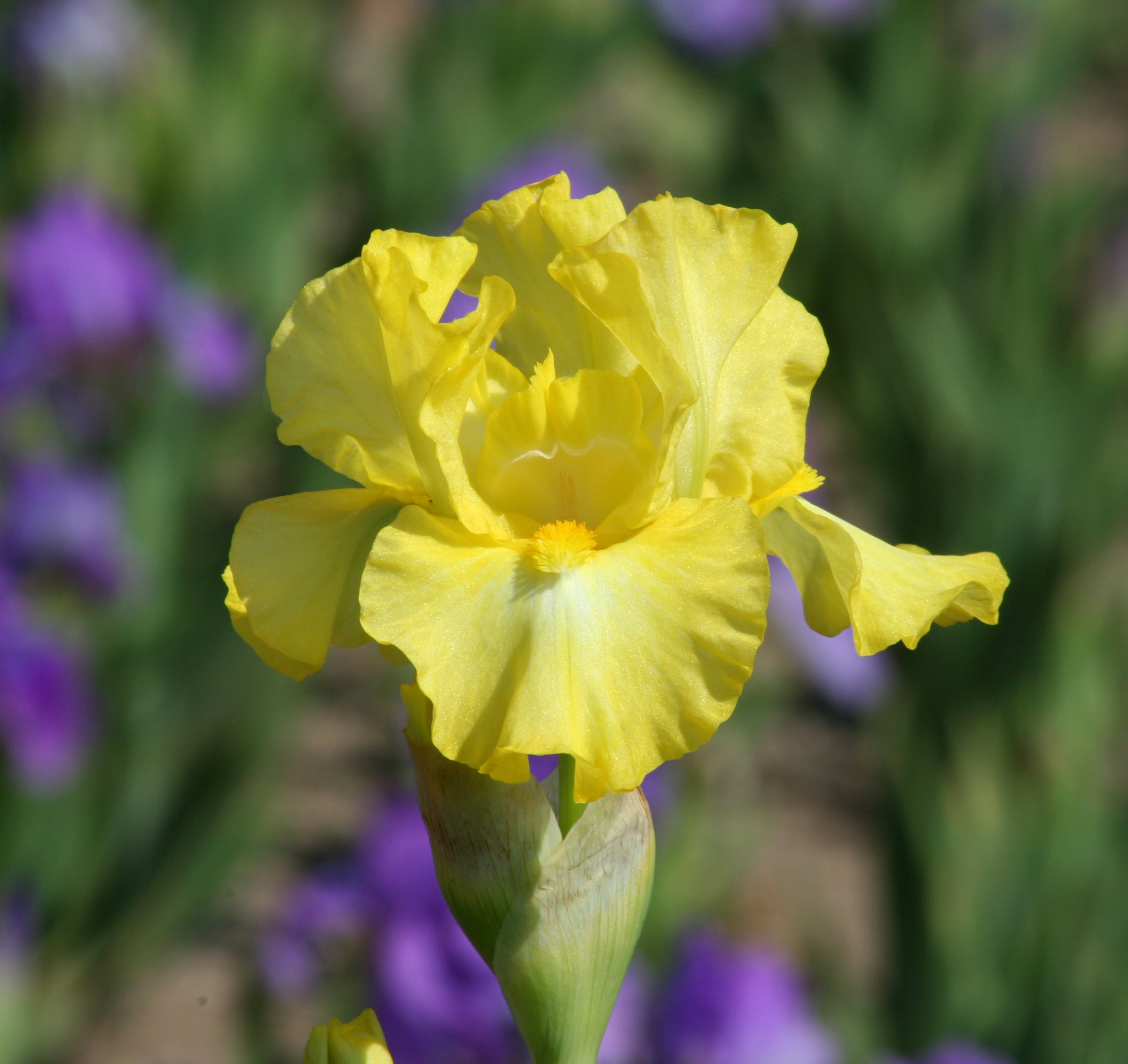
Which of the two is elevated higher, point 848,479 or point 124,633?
point 124,633

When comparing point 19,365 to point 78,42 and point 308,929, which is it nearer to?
point 308,929

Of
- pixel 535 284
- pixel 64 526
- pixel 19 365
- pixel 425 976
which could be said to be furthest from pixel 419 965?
pixel 19 365

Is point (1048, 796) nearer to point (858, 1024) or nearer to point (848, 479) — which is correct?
point (858, 1024)

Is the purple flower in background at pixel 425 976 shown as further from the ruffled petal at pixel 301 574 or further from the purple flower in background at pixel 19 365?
the purple flower in background at pixel 19 365

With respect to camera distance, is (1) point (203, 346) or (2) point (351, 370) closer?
(2) point (351, 370)

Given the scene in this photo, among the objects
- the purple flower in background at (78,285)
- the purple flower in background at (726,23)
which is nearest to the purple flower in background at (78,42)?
the purple flower in background at (78,285)

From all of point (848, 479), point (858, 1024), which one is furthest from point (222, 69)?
point (858, 1024)

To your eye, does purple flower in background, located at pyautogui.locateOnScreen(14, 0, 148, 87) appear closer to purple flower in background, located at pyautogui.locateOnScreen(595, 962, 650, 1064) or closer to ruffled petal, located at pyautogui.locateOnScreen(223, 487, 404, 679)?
purple flower in background, located at pyautogui.locateOnScreen(595, 962, 650, 1064)
